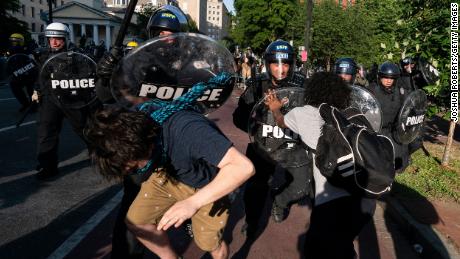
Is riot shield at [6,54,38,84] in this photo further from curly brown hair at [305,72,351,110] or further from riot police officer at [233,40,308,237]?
curly brown hair at [305,72,351,110]

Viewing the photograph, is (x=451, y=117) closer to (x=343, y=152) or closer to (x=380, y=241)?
(x=380, y=241)

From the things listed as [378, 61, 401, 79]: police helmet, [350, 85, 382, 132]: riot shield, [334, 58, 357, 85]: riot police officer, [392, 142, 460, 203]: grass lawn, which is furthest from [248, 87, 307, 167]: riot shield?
[392, 142, 460, 203]: grass lawn

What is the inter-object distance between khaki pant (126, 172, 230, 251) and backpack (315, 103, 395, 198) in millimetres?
679

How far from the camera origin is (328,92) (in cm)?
264

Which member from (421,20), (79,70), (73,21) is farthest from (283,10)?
(73,21)

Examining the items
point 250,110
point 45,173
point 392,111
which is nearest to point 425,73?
point 392,111

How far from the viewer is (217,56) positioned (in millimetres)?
2768

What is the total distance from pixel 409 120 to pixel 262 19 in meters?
39.8

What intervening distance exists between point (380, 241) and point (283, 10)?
4029 centimetres

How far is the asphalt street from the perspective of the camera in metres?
3.46

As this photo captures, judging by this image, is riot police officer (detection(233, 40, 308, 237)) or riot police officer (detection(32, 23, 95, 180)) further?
riot police officer (detection(32, 23, 95, 180))

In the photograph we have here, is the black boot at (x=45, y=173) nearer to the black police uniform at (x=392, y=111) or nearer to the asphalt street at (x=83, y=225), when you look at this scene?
the asphalt street at (x=83, y=225)

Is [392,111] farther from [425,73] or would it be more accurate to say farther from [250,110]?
[250,110]

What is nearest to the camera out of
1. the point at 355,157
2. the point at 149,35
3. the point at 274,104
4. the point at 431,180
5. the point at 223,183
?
the point at 223,183
